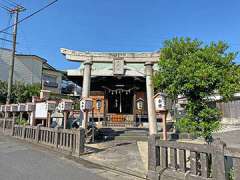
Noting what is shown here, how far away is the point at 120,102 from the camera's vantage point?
21750mm

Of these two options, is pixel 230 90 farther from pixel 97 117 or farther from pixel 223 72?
pixel 97 117

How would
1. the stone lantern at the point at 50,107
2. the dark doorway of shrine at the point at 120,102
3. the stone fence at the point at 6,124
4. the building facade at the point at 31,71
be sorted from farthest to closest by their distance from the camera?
the building facade at the point at 31,71
the dark doorway of shrine at the point at 120,102
the stone fence at the point at 6,124
the stone lantern at the point at 50,107

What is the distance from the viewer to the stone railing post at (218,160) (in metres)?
4.75

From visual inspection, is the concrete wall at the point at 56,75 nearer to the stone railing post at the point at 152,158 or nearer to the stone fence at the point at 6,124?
the stone fence at the point at 6,124

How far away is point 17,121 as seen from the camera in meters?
15.8

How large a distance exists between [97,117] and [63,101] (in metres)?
9.52

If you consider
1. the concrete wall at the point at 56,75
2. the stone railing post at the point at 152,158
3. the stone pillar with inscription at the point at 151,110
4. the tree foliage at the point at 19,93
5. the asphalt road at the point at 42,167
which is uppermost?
the concrete wall at the point at 56,75

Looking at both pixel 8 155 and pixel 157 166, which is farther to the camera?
pixel 8 155

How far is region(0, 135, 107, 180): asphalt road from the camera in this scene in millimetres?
6535

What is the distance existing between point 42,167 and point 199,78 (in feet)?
18.8

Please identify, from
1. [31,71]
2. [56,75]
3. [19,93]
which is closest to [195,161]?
[19,93]

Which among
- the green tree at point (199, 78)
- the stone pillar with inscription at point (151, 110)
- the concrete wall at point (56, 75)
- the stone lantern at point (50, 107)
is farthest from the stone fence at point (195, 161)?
the concrete wall at point (56, 75)

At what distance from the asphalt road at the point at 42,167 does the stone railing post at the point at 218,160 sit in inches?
125

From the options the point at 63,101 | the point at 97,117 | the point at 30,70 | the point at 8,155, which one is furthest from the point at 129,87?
the point at 30,70
